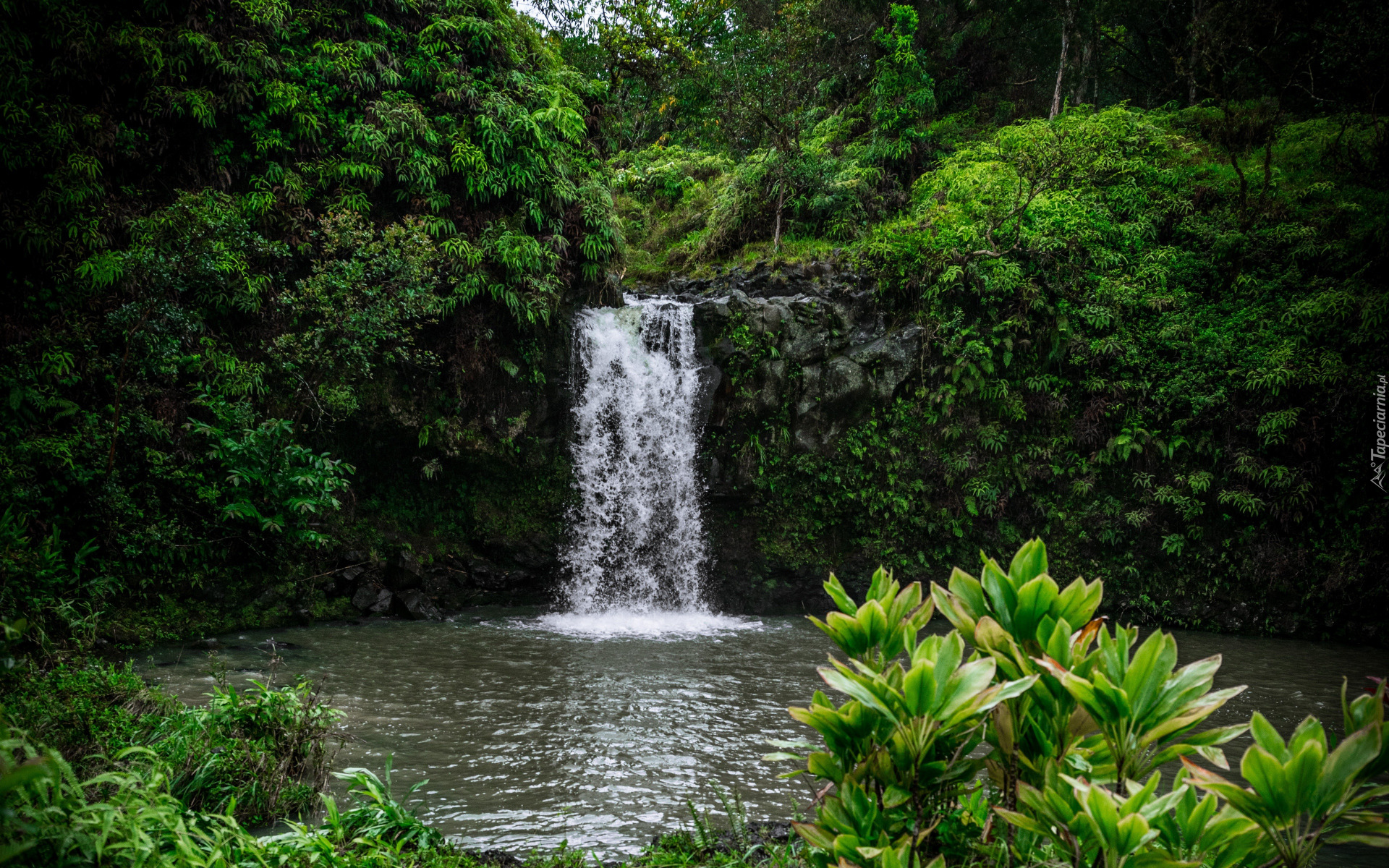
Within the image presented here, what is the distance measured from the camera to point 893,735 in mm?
1582

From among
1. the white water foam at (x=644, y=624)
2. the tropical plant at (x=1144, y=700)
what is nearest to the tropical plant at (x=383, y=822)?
the tropical plant at (x=1144, y=700)

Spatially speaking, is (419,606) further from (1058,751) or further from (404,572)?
(1058,751)

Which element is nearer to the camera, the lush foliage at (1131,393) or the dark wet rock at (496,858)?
the dark wet rock at (496,858)

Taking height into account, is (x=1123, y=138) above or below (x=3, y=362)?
above

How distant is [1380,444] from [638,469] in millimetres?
10445

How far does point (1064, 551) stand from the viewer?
1086 cm

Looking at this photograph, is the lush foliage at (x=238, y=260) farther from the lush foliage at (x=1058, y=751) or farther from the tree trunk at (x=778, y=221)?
the lush foliage at (x=1058, y=751)

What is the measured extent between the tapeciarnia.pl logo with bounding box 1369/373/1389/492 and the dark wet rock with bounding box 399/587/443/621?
13.0 meters

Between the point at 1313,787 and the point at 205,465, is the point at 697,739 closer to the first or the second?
the point at 1313,787

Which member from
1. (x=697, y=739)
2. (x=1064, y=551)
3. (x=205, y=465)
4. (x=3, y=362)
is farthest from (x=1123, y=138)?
(x=3, y=362)

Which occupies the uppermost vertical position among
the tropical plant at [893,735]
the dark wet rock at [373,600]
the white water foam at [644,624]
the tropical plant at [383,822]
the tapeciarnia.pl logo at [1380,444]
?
the tapeciarnia.pl logo at [1380,444]

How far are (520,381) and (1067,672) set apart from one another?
396 inches

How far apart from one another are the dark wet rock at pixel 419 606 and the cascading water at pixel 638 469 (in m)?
2.03

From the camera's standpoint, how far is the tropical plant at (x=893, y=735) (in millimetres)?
1505
